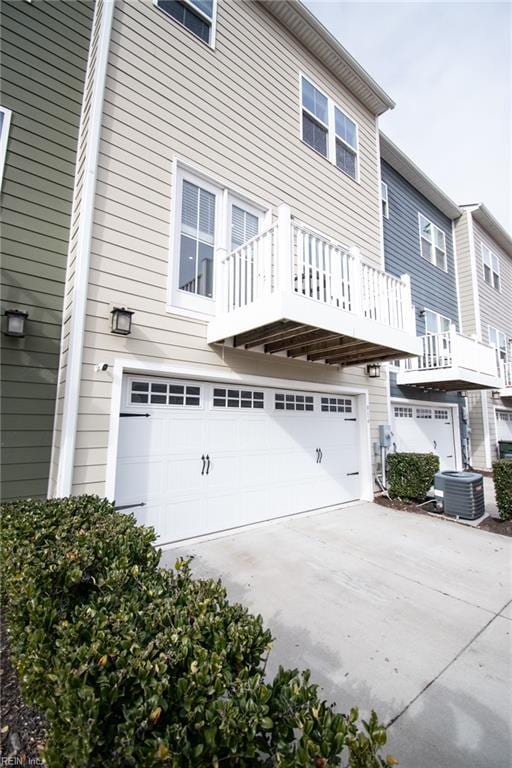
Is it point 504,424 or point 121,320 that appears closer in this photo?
point 121,320

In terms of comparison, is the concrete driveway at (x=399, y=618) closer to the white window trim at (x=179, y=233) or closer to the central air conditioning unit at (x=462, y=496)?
the central air conditioning unit at (x=462, y=496)

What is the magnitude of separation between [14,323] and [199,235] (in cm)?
251

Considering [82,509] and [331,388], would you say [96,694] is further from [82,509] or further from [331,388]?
[331,388]

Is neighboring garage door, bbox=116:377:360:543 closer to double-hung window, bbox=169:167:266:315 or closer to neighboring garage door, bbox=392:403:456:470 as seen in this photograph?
double-hung window, bbox=169:167:266:315

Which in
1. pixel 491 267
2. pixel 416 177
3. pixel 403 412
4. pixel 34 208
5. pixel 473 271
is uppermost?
pixel 416 177

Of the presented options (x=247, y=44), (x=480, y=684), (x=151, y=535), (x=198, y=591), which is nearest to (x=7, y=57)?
(x=247, y=44)

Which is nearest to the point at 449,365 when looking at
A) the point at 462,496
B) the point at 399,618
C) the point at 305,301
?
the point at 462,496

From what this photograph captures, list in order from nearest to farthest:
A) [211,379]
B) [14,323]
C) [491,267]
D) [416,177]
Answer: [14,323], [211,379], [416,177], [491,267]

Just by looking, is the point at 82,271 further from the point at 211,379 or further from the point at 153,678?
the point at 153,678

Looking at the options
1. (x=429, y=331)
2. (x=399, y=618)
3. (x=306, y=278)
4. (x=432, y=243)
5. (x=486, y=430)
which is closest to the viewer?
(x=399, y=618)

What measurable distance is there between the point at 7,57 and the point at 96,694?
5.98 meters

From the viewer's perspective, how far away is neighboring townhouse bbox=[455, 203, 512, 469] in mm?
10914

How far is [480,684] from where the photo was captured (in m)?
2.11

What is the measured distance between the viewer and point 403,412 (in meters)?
8.24
